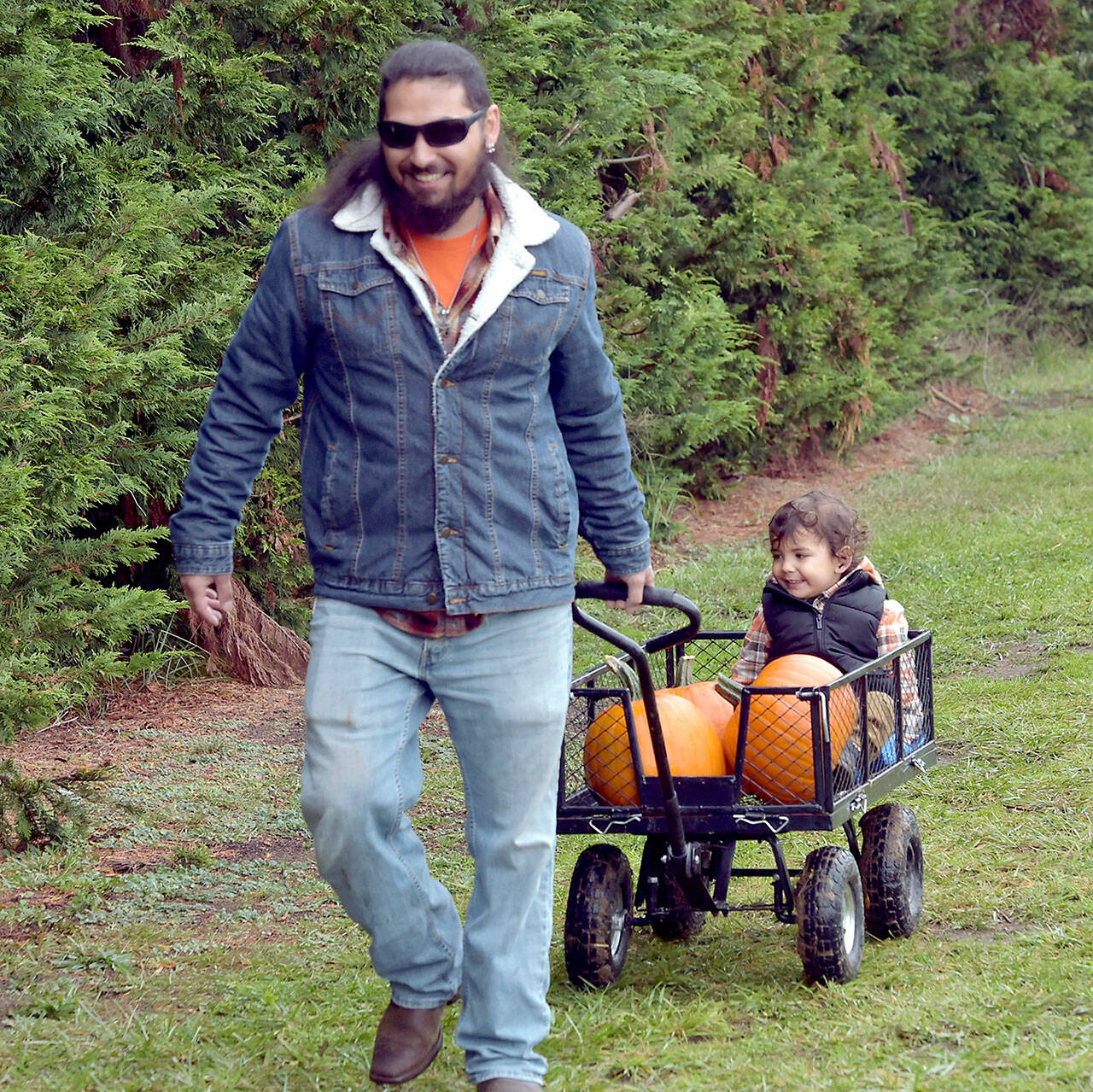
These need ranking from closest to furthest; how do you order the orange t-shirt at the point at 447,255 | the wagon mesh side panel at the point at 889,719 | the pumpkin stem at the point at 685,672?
1. the orange t-shirt at the point at 447,255
2. the wagon mesh side panel at the point at 889,719
3. the pumpkin stem at the point at 685,672

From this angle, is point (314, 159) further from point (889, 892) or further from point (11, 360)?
point (889, 892)

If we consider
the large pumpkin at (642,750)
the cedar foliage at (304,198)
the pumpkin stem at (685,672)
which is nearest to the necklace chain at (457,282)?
the large pumpkin at (642,750)

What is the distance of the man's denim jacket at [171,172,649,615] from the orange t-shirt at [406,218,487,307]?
76 mm

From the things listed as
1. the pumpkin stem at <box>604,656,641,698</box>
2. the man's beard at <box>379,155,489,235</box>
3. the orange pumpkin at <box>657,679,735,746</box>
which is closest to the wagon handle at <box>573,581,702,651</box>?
the pumpkin stem at <box>604,656,641,698</box>

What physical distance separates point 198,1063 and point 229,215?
4991mm

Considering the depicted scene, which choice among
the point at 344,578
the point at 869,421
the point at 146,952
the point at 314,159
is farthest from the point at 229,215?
the point at 869,421

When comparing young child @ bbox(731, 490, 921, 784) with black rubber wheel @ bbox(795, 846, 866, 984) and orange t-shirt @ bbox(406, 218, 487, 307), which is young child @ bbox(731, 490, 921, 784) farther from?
orange t-shirt @ bbox(406, 218, 487, 307)

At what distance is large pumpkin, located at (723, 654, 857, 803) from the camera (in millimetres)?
3965

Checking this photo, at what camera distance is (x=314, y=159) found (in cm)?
788

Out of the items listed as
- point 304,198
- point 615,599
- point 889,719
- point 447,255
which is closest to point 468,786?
point 615,599

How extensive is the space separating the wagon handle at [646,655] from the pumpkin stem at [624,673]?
8cm

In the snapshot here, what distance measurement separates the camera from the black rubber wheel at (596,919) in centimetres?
386

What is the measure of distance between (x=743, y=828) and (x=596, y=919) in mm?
426

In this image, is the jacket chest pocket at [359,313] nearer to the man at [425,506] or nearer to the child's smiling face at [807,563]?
the man at [425,506]
